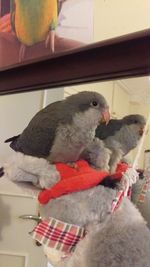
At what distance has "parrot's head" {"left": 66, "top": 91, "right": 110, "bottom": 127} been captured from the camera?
1.44 feet

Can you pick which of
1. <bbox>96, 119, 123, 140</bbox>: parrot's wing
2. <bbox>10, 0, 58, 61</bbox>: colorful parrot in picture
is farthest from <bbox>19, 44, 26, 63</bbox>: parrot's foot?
<bbox>96, 119, 123, 140</bbox>: parrot's wing

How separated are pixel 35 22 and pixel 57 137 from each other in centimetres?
27

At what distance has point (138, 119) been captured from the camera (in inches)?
17.7

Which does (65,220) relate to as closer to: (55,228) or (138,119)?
(55,228)

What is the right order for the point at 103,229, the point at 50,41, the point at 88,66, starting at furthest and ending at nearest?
the point at 50,41 < the point at 88,66 < the point at 103,229

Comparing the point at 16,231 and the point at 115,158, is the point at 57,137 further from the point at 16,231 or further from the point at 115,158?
the point at 16,231

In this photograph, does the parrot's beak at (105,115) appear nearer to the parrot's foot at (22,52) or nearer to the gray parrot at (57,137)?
the gray parrot at (57,137)

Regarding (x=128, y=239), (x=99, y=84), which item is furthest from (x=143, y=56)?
(x=128, y=239)

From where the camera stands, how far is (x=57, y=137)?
448 millimetres

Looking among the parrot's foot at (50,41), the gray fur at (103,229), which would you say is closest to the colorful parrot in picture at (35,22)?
the parrot's foot at (50,41)

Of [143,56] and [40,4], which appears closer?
[143,56]

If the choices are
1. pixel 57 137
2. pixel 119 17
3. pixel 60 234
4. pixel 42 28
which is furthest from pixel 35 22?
pixel 60 234

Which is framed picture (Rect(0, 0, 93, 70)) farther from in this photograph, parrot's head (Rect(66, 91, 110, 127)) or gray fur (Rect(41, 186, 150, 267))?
gray fur (Rect(41, 186, 150, 267))

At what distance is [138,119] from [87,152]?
8 cm
